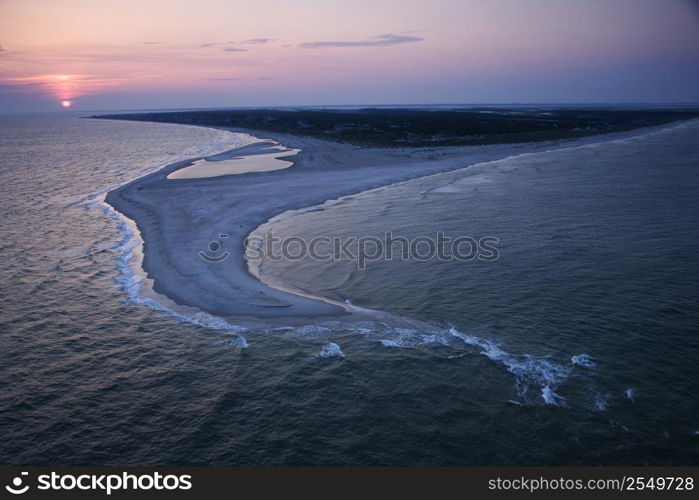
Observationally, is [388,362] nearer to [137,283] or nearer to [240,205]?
[137,283]

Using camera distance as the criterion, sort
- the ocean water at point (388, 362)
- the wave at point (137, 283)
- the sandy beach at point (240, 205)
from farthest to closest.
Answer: the sandy beach at point (240, 205) < the wave at point (137, 283) < the ocean water at point (388, 362)

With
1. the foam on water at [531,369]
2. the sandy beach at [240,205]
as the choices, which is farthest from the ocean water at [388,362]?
the sandy beach at [240,205]

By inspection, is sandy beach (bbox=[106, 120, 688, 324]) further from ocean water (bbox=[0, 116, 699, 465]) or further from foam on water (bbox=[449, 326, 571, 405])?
foam on water (bbox=[449, 326, 571, 405])

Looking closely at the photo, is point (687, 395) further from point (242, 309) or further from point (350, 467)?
point (242, 309)

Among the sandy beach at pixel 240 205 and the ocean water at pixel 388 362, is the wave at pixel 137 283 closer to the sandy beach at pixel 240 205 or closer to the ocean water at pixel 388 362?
the ocean water at pixel 388 362

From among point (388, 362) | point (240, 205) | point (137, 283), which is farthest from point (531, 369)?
point (240, 205)

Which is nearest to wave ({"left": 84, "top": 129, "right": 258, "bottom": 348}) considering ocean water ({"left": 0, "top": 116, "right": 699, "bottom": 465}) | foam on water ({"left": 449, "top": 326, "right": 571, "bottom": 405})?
ocean water ({"left": 0, "top": 116, "right": 699, "bottom": 465})
